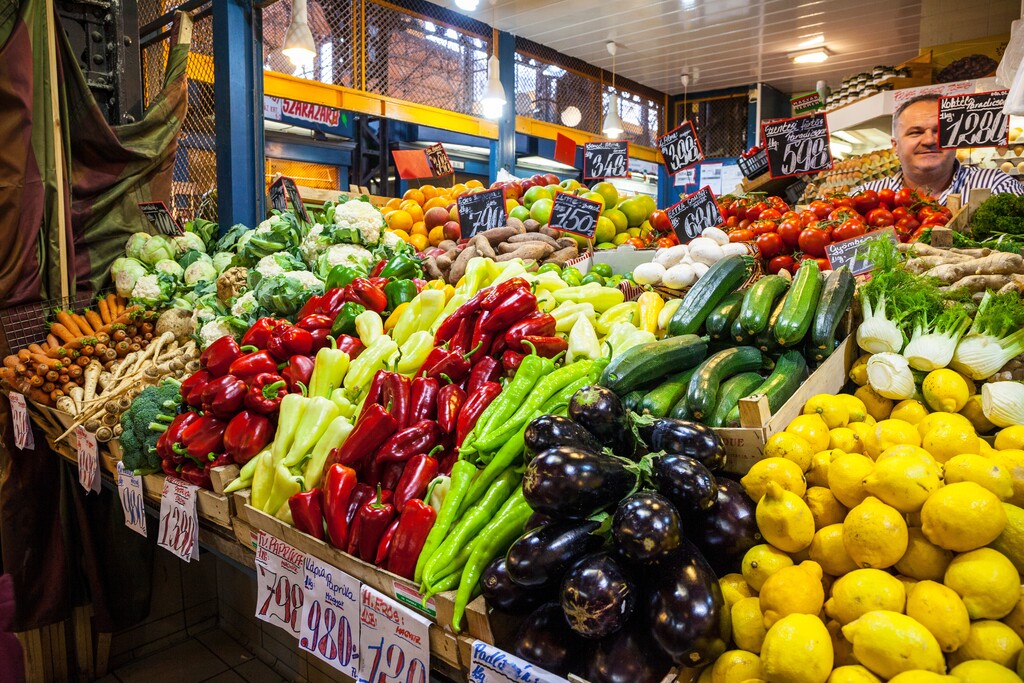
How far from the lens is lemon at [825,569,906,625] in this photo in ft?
3.63

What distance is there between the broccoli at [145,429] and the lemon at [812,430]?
2.06 meters

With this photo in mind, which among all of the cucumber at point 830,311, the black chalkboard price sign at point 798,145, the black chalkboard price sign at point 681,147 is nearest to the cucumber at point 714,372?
the cucumber at point 830,311

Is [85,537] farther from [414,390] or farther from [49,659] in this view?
[414,390]

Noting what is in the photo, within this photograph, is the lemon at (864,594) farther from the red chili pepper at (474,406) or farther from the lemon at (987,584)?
the red chili pepper at (474,406)

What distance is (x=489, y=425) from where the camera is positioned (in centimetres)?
167

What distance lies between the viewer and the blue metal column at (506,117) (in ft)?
30.0

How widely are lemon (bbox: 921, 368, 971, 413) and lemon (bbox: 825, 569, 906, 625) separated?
0.64 metres

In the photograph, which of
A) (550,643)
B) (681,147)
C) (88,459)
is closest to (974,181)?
(681,147)

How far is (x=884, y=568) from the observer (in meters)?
1.20

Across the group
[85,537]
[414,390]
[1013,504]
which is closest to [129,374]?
[85,537]

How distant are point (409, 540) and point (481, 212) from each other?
110 inches

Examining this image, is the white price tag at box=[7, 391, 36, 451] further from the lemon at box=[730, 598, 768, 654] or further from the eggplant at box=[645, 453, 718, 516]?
the lemon at box=[730, 598, 768, 654]

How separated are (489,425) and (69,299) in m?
3.52

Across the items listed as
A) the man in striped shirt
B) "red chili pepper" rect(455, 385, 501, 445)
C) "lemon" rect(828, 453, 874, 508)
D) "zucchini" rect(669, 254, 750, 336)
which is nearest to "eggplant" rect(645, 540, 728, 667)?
"lemon" rect(828, 453, 874, 508)
